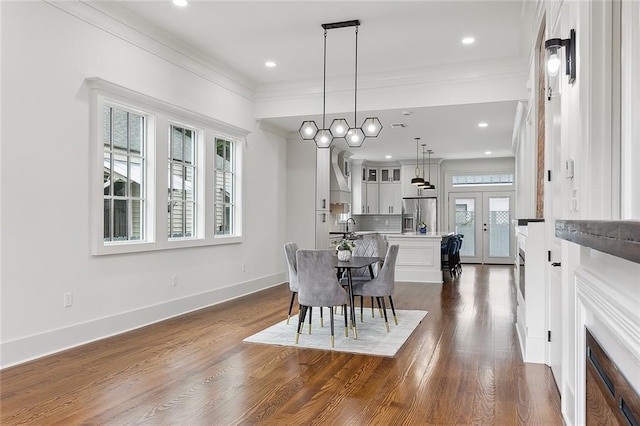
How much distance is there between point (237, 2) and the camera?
4.70 metres

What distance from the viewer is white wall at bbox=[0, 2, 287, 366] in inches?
149

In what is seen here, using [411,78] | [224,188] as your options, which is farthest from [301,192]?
[411,78]

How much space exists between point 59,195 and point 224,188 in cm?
297

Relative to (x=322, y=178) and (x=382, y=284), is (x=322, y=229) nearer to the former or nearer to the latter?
(x=322, y=178)

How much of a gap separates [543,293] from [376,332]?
166 centimetres

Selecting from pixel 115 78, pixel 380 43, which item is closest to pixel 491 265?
pixel 380 43

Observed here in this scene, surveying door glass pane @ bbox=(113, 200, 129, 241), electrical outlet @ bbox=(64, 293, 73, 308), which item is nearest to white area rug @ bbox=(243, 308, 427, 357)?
electrical outlet @ bbox=(64, 293, 73, 308)

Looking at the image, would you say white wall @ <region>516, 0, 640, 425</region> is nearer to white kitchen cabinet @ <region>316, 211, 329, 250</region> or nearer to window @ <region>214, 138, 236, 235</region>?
window @ <region>214, 138, 236, 235</region>

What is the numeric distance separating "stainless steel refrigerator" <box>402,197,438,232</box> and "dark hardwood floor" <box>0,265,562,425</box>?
8.13m

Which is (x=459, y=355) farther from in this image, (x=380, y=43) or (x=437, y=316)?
(x=380, y=43)

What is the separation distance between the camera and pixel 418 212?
13.1 meters

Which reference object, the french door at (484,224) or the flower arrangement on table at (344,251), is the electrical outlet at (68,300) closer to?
the flower arrangement on table at (344,251)

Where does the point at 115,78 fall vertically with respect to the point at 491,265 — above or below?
above

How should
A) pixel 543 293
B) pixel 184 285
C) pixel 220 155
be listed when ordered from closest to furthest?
pixel 543 293 → pixel 184 285 → pixel 220 155
